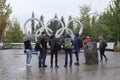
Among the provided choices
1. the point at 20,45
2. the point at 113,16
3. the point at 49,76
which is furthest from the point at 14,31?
the point at 49,76

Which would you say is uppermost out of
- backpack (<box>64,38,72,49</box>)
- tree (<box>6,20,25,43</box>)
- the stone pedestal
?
tree (<box>6,20,25,43</box>)

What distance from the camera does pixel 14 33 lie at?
75812 millimetres

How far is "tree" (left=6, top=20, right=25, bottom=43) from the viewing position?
75.3m

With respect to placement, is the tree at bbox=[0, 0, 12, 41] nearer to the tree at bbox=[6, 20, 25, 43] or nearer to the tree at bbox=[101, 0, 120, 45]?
the tree at bbox=[101, 0, 120, 45]

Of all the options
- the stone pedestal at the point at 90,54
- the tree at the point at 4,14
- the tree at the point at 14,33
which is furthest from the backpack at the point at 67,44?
the tree at the point at 14,33

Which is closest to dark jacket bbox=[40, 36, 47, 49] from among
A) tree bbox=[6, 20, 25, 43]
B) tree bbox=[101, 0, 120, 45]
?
tree bbox=[101, 0, 120, 45]

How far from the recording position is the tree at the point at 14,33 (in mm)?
75275

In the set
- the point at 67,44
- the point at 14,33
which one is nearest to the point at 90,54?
the point at 67,44

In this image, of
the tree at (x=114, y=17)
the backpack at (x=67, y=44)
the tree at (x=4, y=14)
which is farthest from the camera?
the tree at (x=114, y=17)

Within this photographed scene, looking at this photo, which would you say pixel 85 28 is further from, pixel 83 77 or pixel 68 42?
pixel 83 77

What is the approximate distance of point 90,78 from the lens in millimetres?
14539

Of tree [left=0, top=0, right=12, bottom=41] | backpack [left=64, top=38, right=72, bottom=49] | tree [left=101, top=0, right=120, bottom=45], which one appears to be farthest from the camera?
tree [left=101, top=0, right=120, bottom=45]

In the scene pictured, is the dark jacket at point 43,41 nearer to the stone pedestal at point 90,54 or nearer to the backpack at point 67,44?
the backpack at point 67,44

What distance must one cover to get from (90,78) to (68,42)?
5.58 m
